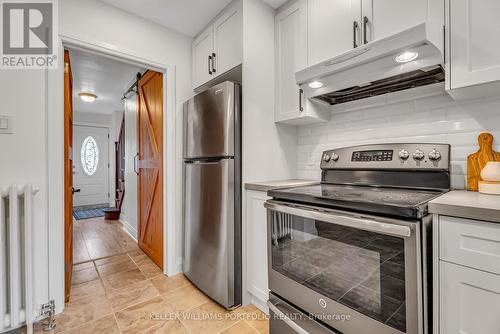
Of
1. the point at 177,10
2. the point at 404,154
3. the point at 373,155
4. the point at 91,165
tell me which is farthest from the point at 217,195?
the point at 91,165

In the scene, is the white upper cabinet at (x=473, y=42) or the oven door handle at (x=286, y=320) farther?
the oven door handle at (x=286, y=320)

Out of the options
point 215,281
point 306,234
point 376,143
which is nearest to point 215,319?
point 215,281

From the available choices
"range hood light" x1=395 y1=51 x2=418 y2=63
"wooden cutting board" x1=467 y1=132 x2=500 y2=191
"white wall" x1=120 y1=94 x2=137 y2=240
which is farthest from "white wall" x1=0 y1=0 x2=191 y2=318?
"wooden cutting board" x1=467 y1=132 x2=500 y2=191

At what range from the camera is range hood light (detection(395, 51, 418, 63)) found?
1.13 meters

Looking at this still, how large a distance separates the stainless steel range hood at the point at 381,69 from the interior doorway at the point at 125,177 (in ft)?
5.52

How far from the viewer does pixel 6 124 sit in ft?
5.04

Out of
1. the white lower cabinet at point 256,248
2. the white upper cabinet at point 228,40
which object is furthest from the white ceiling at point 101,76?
the white lower cabinet at point 256,248

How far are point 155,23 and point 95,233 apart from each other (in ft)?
10.8

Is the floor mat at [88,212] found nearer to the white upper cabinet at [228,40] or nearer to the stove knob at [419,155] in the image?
the white upper cabinet at [228,40]

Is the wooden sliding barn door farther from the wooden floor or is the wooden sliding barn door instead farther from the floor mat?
the floor mat

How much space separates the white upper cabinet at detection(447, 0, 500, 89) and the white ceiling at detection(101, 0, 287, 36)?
126 cm

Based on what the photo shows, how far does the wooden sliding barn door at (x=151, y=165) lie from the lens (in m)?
2.50

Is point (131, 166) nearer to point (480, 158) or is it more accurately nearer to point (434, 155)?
point (434, 155)

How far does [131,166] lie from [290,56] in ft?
9.88
